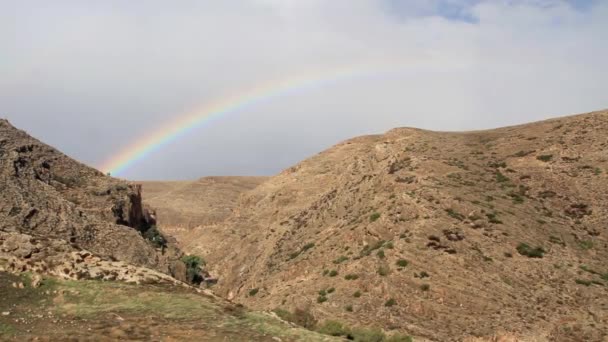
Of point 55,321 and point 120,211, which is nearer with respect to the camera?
point 55,321

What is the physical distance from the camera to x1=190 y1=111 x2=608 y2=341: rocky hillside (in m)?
30.7

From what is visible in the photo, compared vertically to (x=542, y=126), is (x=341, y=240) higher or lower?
lower

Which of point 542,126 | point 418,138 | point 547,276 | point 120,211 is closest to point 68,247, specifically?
point 120,211

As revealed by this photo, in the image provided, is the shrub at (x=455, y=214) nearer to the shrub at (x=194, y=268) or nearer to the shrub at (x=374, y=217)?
the shrub at (x=374, y=217)

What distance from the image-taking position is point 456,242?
36656 millimetres

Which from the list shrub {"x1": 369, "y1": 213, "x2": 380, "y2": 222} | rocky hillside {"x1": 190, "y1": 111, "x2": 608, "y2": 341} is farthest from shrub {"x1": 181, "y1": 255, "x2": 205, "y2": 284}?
shrub {"x1": 369, "y1": 213, "x2": 380, "y2": 222}

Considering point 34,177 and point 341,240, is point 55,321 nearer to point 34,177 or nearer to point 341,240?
point 34,177

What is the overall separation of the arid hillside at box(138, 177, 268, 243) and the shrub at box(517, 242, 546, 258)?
71.3m

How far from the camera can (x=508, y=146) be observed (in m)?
58.9

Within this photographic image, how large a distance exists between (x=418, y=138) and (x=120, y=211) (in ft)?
118

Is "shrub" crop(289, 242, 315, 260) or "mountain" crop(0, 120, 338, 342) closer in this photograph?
"mountain" crop(0, 120, 338, 342)

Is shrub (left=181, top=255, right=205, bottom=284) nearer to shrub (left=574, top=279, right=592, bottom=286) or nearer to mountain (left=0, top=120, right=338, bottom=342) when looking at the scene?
mountain (left=0, top=120, right=338, bottom=342)

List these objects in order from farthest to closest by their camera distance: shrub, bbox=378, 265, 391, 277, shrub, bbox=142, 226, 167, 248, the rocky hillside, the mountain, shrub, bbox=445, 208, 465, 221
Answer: shrub, bbox=142, 226, 167, 248
shrub, bbox=445, 208, 465, 221
shrub, bbox=378, 265, 391, 277
the rocky hillside
the mountain

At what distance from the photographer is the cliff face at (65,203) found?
25.3 meters
